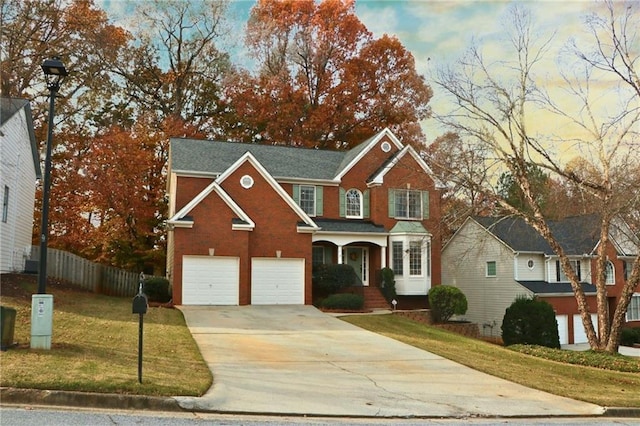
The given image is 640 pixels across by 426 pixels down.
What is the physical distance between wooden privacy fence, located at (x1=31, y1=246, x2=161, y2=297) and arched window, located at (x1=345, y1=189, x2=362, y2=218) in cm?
1174

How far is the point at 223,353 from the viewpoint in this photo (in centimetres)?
1402

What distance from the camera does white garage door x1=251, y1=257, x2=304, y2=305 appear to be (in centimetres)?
2577

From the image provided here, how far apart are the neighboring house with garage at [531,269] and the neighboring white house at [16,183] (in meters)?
22.5

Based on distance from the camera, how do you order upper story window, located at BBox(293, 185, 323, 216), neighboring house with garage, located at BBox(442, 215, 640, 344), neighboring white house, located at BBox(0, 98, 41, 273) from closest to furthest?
neighboring white house, located at BBox(0, 98, 41, 273)
upper story window, located at BBox(293, 185, 323, 216)
neighboring house with garage, located at BBox(442, 215, 640, 344)

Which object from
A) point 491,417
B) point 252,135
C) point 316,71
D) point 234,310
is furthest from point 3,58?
point 316,71

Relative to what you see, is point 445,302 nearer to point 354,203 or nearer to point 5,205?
point 354,203

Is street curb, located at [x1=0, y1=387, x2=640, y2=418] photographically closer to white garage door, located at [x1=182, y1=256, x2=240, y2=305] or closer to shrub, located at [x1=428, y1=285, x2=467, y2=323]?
white garage door, located at [x1=182, y1=256, x2=240, y2=305]

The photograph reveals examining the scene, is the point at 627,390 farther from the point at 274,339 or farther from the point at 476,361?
the point at 274,339

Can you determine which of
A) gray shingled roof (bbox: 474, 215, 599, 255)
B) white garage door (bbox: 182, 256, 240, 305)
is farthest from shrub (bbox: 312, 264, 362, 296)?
gray shingled roof (bbox: 474, 215, 599, 255)

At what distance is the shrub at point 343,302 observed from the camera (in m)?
25.4

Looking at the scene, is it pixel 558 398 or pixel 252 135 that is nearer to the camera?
pixel 558 398

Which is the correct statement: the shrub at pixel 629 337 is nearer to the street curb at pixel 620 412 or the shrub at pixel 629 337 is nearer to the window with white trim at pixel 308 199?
the window with white trim at pixel 308 199

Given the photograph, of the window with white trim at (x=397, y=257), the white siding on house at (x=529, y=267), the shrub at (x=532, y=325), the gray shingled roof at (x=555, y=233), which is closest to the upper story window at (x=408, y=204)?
the window with white trim at (x=397, y=257)

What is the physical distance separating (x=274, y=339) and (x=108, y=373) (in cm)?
732
